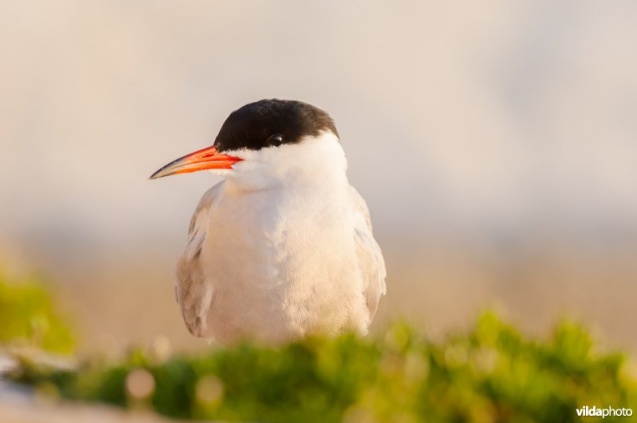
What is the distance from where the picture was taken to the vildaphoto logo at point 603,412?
4.62 meters

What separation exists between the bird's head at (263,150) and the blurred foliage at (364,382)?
4.87 feet

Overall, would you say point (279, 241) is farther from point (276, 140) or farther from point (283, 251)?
point (276, 140)

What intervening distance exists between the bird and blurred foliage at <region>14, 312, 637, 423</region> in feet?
3.73

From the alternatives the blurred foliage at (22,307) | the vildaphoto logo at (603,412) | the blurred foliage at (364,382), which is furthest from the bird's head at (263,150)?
the blurred foliage at (22,307)

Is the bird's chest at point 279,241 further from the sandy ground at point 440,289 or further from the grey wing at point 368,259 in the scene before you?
the sandy ground at point 440,289

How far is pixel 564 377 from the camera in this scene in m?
4.85

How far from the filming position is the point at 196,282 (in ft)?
21.2

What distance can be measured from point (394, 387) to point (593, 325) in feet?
4.04

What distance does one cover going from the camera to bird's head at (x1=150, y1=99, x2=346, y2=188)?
6.14 metres

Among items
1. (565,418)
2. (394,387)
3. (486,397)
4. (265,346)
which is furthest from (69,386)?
(565,418)

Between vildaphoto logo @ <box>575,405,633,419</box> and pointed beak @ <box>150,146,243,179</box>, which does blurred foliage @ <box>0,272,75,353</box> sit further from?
vildaphoto logo @ <box>575,405,633,419</box>

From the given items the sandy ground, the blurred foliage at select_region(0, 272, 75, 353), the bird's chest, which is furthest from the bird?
the sandy ground

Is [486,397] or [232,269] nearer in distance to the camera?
[486,397]

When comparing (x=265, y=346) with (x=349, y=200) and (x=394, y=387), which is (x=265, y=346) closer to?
(x=394, y=387)
